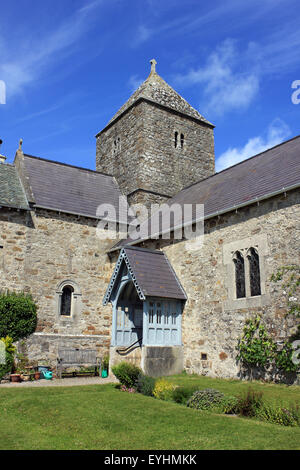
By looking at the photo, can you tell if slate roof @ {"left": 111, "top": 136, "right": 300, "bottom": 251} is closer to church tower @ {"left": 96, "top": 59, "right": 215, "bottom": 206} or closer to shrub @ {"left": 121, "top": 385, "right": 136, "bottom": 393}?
church tower @ {"left": 96, "top": 59, "right": 215, "bottom": 206}

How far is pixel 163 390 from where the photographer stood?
10.3 m

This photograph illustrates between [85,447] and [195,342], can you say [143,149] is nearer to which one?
[195,342]

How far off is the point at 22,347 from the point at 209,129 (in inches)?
726

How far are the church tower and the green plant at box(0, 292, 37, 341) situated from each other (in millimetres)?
8898

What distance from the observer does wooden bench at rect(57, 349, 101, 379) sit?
52.1ft

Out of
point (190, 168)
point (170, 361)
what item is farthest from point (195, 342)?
point (190, 168)

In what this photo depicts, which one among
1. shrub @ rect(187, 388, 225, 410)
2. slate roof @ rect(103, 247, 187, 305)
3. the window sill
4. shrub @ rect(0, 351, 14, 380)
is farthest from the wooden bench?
shrub @ rect(187, 388, 225, 410)

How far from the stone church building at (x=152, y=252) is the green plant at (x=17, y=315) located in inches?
16.5

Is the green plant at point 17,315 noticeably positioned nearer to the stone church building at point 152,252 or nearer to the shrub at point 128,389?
the stone church building at point 152,252

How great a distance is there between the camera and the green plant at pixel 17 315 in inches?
624

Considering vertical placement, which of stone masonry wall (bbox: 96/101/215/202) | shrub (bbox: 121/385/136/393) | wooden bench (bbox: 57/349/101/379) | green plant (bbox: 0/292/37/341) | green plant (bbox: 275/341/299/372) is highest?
stone masonry wall (bbox: 96/101/215/202)

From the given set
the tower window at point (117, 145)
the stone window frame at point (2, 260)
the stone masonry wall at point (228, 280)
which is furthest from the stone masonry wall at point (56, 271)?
the tower window at point (117, 145)
